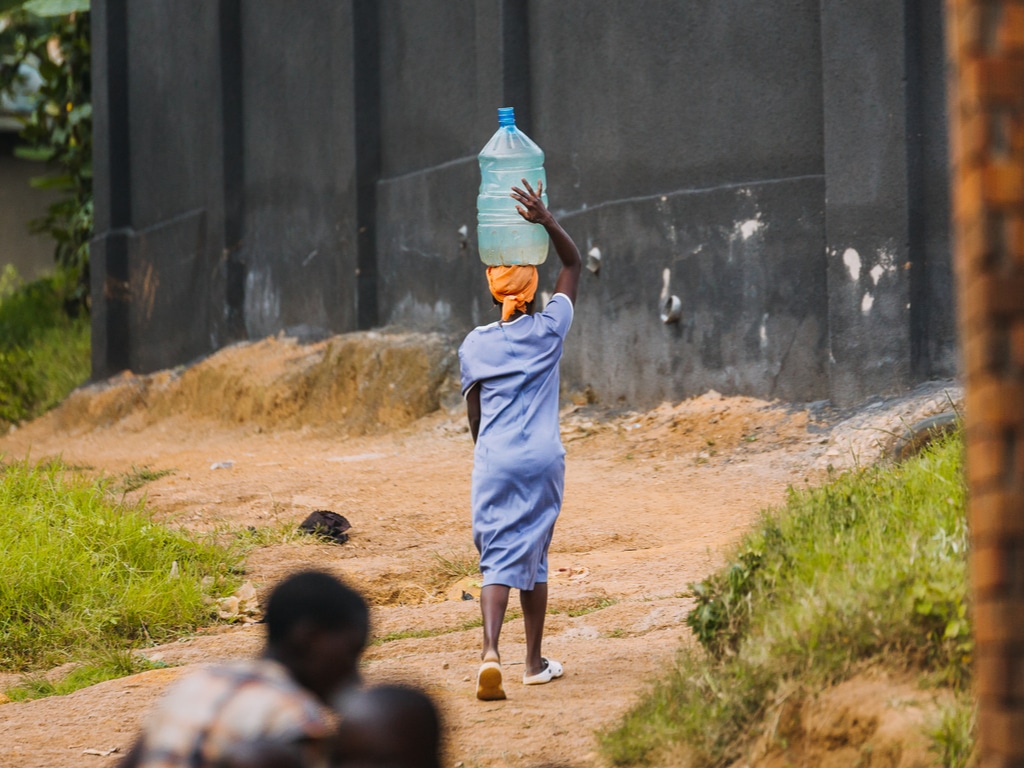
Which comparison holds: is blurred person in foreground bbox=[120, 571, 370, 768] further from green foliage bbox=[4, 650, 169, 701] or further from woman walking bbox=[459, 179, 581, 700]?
green foliage bbox=[4, 650, 169, 701]

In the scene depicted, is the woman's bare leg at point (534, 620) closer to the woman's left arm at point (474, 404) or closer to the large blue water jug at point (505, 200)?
the woman's left arm at point (474, 404)

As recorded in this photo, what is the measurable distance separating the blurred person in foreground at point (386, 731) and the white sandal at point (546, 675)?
262 centimetres

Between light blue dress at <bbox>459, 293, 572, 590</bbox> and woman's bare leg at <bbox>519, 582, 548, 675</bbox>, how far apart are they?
5 cm

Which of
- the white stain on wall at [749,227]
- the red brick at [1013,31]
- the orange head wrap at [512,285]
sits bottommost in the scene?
the orange head wrap at [512,285]

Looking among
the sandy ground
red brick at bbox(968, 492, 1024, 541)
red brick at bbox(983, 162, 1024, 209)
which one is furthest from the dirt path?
red brick at bbox(983, 162, 1024, 209)

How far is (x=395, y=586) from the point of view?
263 inches

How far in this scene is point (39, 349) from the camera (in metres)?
19.2

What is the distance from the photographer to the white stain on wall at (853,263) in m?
8.94

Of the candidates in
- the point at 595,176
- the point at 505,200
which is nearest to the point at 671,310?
the point at 595,176

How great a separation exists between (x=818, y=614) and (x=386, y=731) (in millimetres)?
1736

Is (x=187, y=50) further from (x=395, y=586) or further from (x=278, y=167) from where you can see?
(x=395, y=586)

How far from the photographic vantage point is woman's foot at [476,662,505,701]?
439cm

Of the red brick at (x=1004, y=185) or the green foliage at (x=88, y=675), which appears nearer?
the red brick at (x=1004, y=185)

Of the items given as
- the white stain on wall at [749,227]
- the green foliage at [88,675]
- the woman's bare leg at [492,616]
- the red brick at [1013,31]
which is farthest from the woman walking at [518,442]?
the white stain on wall at [749,227]
